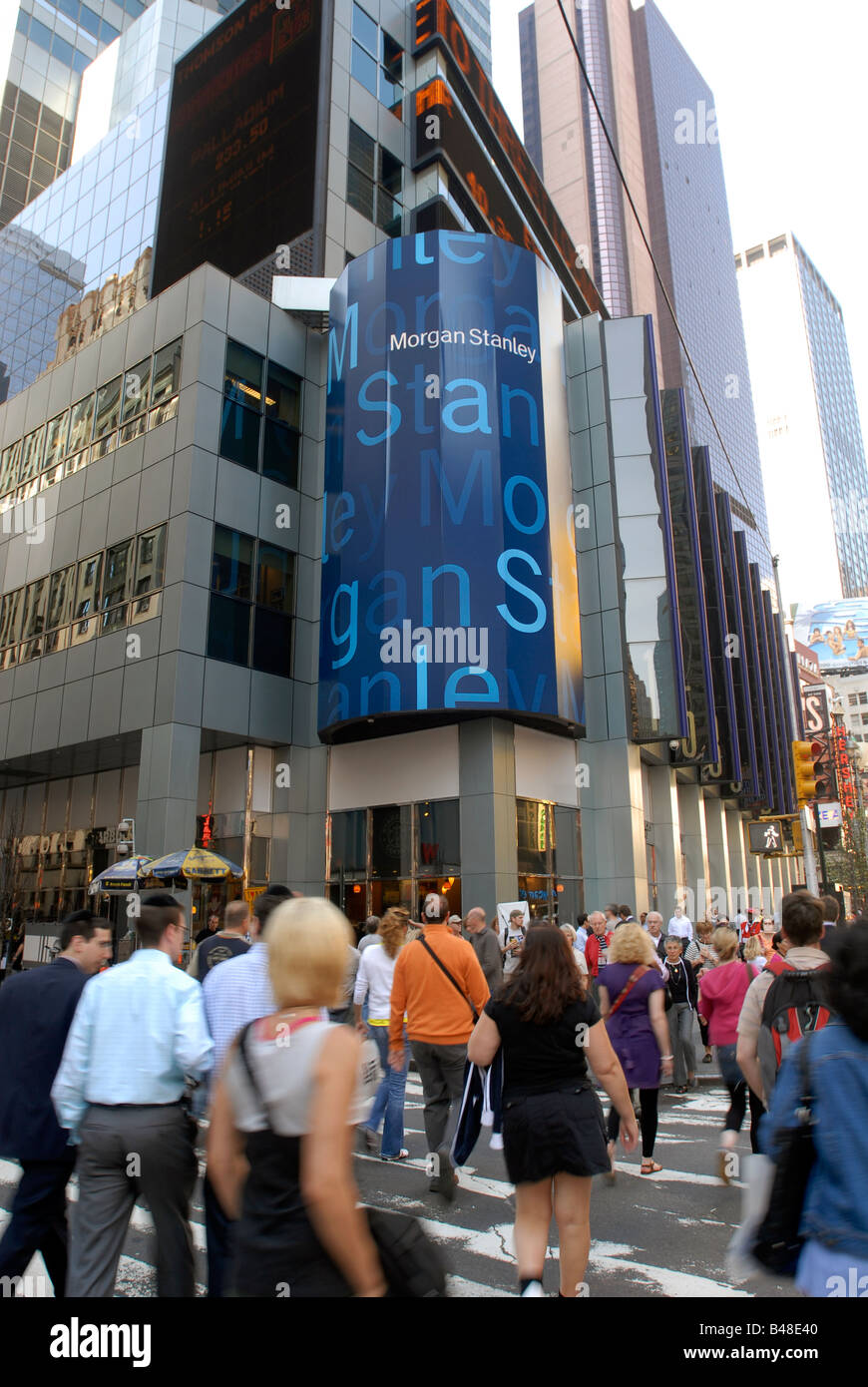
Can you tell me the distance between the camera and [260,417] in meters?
25.1

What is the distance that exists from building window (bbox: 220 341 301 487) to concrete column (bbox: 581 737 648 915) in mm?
11982

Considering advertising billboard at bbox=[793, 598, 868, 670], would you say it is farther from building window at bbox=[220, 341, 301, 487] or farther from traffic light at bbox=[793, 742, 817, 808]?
building window at bbox=[220, 341, 301, 487]

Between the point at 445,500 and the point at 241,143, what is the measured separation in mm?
18784

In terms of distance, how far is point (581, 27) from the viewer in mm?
161875

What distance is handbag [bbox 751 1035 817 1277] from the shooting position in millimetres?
2516

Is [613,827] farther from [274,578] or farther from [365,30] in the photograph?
[365,30]

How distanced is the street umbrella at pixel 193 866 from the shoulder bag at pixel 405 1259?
15.5 meters

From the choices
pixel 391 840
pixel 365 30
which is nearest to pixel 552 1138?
pixel 391 840

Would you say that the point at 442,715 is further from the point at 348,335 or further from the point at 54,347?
the point at 54,347

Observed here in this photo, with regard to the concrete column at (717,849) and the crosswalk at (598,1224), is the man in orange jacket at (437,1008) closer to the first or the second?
the crosswalk at (598,1224)

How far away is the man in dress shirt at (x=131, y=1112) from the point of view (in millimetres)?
3711

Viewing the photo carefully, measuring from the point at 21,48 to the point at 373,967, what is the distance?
80.0m

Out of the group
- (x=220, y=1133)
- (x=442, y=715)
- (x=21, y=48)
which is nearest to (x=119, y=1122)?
(x=220, y=1133)

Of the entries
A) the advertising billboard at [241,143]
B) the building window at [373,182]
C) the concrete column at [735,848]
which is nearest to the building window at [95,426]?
the advertising billboard at [241,143]
